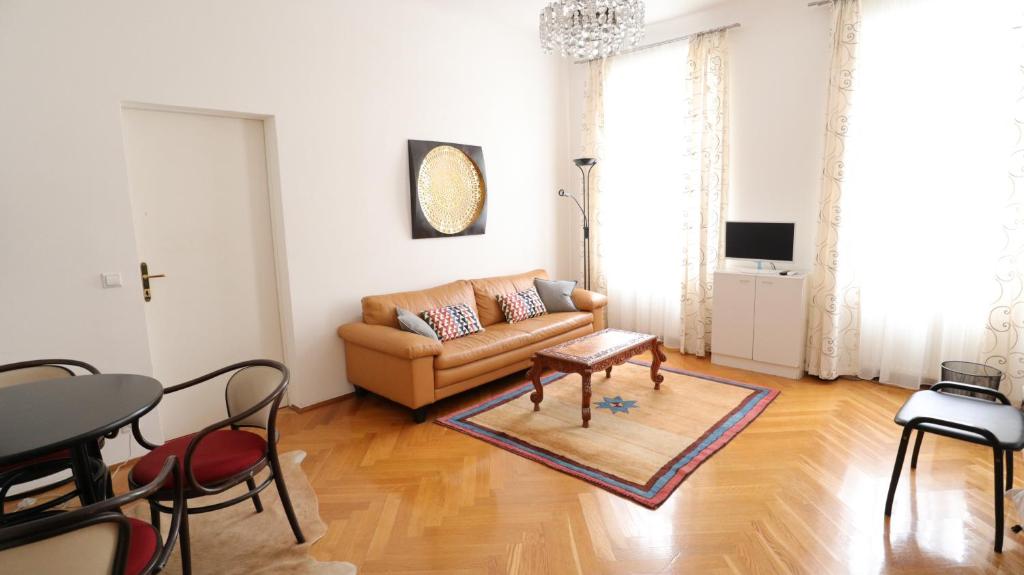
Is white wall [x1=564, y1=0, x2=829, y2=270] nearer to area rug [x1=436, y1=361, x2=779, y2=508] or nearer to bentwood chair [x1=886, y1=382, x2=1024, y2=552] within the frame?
area rug [x1=436, y1=361, x2=779, y2=508]

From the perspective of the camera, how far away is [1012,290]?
3592 mm

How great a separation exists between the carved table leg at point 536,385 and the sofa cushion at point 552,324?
0.58 m

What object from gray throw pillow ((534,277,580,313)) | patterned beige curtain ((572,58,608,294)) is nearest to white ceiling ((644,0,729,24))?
patterned beige curtain ((572,58,608,294))

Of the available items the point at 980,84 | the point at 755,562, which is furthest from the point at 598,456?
the point at 980,84

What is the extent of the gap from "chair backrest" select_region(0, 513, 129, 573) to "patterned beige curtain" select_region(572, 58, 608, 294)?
480 centimetres

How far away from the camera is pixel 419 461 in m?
3.14

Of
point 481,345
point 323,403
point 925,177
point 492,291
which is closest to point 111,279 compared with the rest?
point 323,403

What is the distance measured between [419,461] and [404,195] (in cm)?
220

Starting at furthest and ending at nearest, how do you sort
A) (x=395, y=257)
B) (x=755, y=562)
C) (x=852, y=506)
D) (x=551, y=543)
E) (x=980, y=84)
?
1. (x=395, y=257)
2. (x=980, y=84)
3. (x=852, y=506)
4. (x=551, y=543)
5. (x=755, y=562)

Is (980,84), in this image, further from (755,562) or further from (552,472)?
(552,472)

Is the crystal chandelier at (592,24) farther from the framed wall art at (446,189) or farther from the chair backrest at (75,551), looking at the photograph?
the chair backrest at (75,551)

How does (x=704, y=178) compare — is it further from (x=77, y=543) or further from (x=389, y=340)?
(x=77, y=543)

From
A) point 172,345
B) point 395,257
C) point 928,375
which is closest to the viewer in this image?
point 172,345

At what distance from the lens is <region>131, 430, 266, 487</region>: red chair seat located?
206 centimetres
